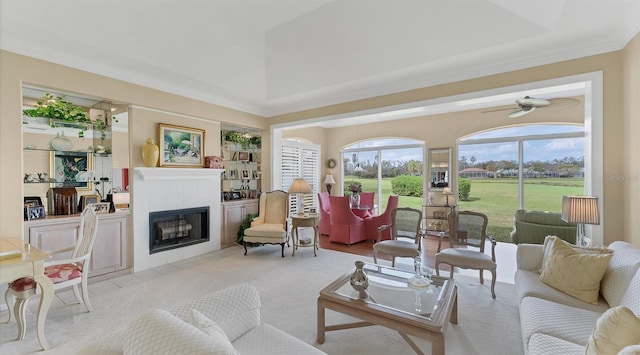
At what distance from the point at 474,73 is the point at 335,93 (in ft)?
7.57

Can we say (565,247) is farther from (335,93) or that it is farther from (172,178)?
(172,178)

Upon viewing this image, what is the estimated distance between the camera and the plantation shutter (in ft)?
24.7

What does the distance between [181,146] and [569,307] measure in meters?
5.42

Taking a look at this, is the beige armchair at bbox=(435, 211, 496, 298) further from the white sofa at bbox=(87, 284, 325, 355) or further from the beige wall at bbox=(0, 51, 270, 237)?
the beige wall at bbox=(0, 51, 270, 237)

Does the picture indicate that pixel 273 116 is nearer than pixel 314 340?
No

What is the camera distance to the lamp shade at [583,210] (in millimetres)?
2715

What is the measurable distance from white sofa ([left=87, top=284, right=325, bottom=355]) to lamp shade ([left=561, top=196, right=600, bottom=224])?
117 inches

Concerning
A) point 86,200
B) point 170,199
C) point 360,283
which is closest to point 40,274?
point 86,200

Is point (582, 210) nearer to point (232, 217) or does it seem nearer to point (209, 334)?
point (209, 334)

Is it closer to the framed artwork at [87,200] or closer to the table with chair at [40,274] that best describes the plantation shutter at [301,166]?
the framed artwork at [87,200]

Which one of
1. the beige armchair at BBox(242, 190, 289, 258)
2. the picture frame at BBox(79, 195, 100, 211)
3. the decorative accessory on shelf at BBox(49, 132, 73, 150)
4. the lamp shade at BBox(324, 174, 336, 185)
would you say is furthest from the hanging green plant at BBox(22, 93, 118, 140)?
the lamp shade at BBox(324, 174, 336, 185)

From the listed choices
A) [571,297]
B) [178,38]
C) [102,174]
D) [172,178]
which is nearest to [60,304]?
[102,174]

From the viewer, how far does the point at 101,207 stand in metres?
3.94

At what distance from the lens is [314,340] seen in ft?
7.92
